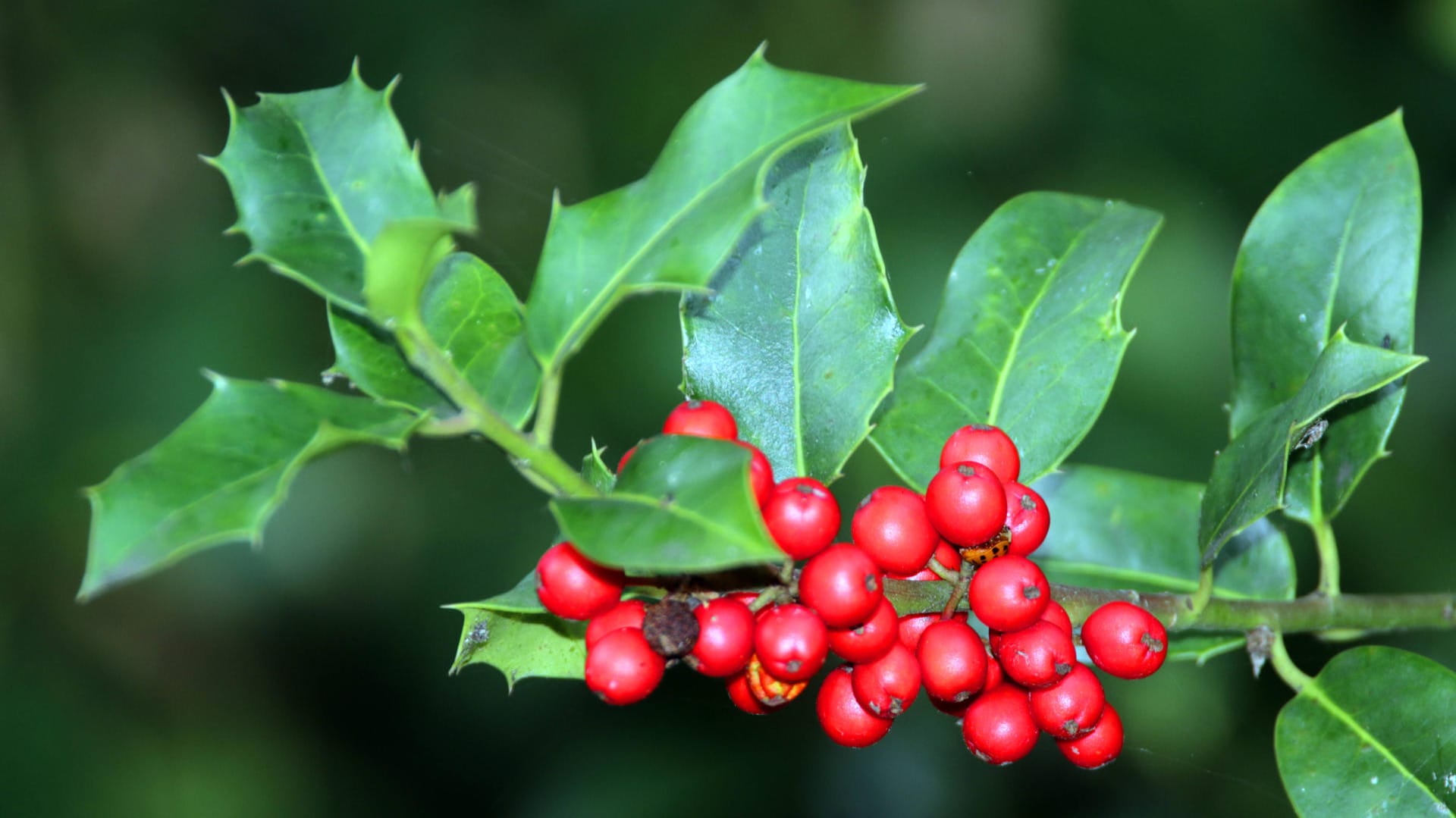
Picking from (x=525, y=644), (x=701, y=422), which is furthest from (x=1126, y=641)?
(x=525, y=644)

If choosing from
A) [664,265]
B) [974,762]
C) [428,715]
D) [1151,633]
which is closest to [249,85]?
[428,715]

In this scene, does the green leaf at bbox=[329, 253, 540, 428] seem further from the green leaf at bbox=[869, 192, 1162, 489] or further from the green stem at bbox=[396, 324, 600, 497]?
the green leaf at bbox=[869, 192, 1162, 489]

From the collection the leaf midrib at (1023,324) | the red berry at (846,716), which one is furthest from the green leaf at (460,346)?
the leaf midrib at (1023,324)

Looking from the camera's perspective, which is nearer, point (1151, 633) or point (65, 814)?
point (1151, 633)

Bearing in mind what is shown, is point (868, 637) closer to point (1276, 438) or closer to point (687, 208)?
point (687, 208)

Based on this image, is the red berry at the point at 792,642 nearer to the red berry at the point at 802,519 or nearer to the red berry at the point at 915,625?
the red berry at the point at 802,519

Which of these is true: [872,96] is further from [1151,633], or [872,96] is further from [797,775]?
[797,775]

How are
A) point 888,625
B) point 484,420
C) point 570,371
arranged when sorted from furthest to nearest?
1. point 570,371
2. point 888,625
3. point 484,420
